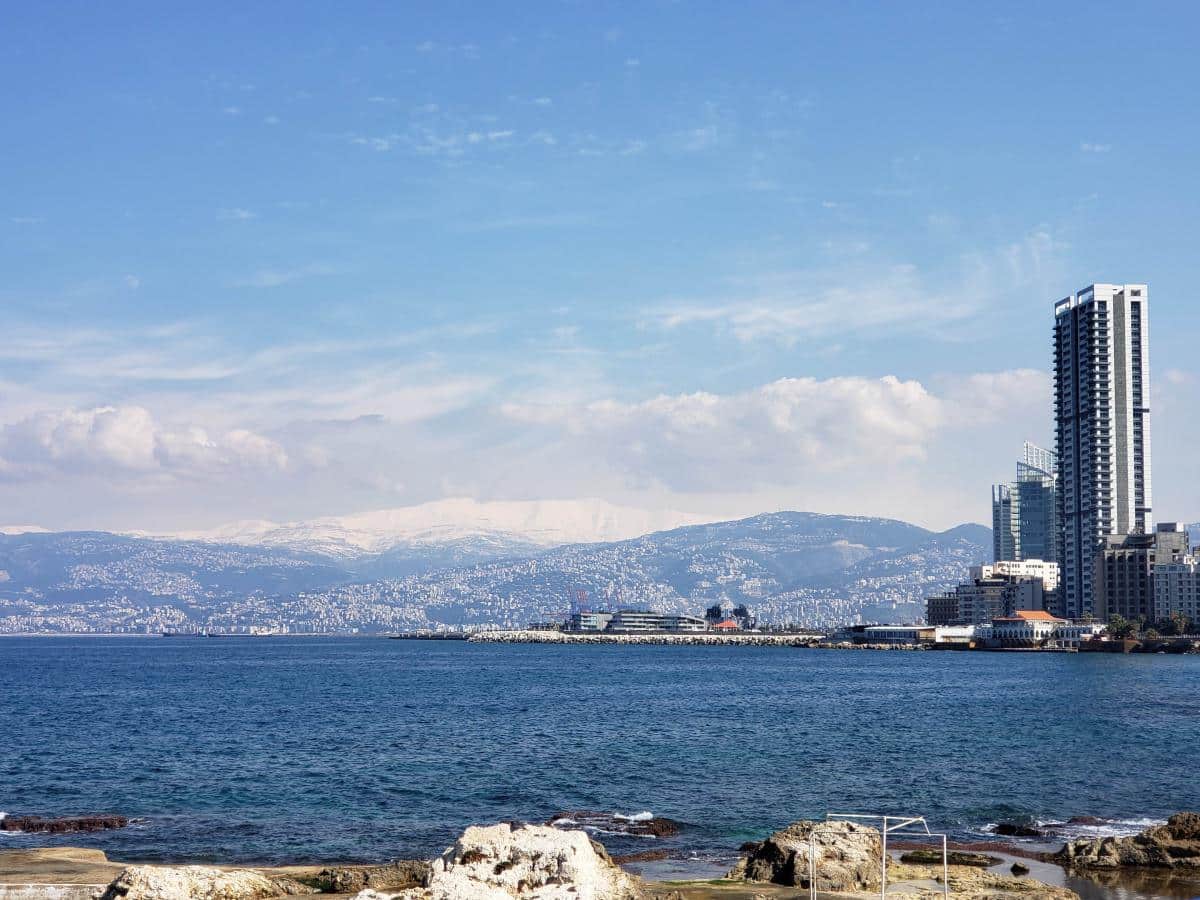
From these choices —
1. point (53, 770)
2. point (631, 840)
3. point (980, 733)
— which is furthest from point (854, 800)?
point (53, 770)

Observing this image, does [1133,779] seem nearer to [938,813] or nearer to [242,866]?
[938,813]

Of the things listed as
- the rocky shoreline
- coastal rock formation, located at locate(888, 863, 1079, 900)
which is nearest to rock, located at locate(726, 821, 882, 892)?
the rocky shoreline

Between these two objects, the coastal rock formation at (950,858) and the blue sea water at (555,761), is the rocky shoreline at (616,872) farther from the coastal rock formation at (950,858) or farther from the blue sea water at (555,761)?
the blue sea water at (555,761)

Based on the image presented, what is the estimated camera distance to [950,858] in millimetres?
38375

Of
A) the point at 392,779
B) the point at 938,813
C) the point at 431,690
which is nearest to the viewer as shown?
the point at 938,813

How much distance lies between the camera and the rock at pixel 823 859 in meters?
32.8

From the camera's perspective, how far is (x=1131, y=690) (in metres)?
126

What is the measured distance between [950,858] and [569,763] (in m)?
27.8

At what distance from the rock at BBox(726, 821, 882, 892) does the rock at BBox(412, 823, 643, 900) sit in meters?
7.78

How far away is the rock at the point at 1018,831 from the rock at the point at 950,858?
17.1 feet

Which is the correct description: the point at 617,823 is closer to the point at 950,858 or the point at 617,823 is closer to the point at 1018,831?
the point at 950,858

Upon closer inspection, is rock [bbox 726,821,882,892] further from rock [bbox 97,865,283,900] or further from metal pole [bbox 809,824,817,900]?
rock [bbox 97,865,283,900]

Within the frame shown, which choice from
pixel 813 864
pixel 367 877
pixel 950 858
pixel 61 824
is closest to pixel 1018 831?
pixel 950 858

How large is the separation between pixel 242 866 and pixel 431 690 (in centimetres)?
8820
